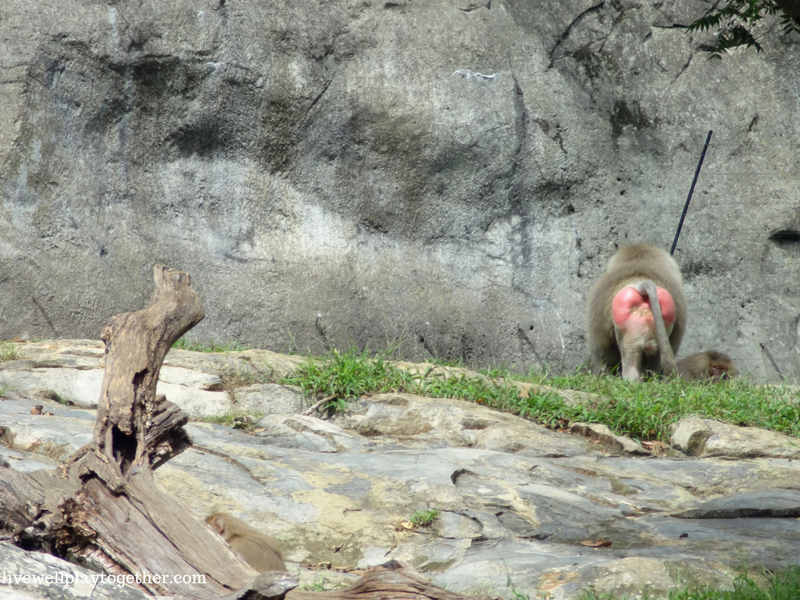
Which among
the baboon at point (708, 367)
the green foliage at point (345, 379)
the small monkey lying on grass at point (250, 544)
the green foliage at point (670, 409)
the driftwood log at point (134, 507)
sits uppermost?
the driftwood log at point (134, 507)

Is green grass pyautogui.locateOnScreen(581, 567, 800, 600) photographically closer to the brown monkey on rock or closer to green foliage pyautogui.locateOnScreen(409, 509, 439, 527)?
green foliage pyautogui.locateOnScreen(409, 509, 439, 527)

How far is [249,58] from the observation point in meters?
7.54

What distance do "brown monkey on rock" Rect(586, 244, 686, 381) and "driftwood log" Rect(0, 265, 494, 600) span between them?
5.22 m

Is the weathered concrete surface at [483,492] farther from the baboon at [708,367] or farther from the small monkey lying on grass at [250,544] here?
the baboon at [708,367]

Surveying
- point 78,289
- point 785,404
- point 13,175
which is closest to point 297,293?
point 78,289

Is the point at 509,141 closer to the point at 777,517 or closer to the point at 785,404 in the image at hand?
the point at 785,404

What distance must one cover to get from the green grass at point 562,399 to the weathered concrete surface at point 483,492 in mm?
254

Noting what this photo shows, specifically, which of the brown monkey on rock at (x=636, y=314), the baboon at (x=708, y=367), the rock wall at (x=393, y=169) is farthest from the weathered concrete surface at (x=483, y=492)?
the rock wall at (x=393, y=169)

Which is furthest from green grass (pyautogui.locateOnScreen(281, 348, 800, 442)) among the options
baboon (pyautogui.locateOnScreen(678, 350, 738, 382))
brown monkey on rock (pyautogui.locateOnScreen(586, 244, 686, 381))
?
A: baboon (pyautogui.locateOnScreen(678, 350, 738, 382))

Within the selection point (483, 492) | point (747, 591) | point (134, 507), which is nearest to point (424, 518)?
point (483, 492)

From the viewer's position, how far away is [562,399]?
18.4 ft

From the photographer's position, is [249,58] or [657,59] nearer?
[249,58]

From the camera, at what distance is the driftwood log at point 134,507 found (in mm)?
2150

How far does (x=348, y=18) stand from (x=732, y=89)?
3.98 metres
